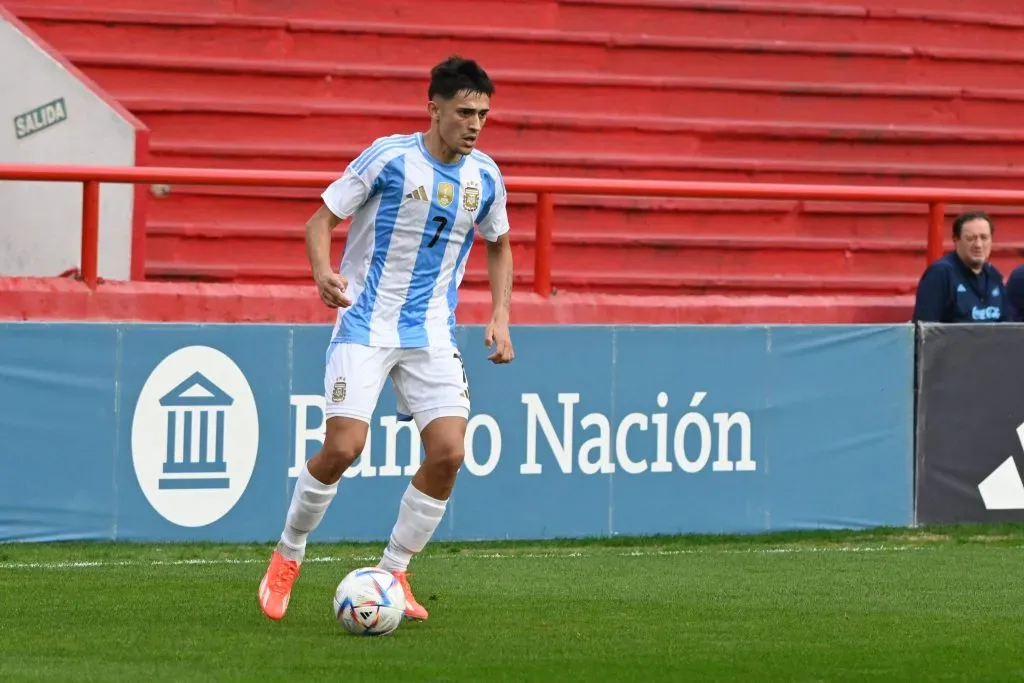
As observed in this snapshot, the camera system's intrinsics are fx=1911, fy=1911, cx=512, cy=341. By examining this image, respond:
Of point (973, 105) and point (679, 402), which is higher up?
point (973, 105)

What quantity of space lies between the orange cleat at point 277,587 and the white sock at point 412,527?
0.32m

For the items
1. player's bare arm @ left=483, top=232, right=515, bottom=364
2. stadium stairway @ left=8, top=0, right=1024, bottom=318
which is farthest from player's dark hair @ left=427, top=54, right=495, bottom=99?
stadium stairway @ left=8, top=0, right=1024, bottom=318

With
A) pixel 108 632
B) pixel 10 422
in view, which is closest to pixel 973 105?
pixel 10 422

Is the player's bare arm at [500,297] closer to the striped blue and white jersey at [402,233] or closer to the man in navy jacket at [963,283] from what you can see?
the striped blue and white jersey at [402,233]

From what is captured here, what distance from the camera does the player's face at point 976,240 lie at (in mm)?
10203

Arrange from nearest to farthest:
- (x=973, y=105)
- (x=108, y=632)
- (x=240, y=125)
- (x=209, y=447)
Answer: (x=108, y=632) < (x=209, y=447) < (x=240, y=125) < (x=973, y=105)

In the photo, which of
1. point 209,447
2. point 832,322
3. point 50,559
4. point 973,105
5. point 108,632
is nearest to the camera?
point 108,632

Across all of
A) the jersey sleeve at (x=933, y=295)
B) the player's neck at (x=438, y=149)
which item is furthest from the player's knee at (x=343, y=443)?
the jersey sleeve at (x=933, y=295)

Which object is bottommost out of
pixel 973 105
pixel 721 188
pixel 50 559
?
pixel 50 559

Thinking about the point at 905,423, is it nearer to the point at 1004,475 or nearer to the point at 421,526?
the point at 1004,475

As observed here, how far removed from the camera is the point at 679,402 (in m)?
9.77

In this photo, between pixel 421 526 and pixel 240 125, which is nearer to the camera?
pixel 421 526

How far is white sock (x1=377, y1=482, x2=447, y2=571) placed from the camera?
6.65 metres

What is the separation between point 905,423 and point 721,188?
1.62 metres
